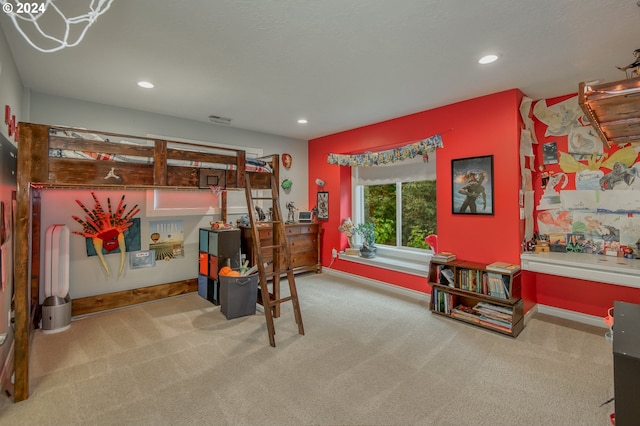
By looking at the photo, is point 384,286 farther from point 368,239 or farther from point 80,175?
point 80,175

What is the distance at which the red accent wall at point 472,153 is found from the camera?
3191mm

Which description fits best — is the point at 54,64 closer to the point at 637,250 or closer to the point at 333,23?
the point at 333,23

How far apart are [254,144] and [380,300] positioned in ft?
10.7

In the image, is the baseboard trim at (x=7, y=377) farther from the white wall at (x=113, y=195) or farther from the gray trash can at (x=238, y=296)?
the gray trash can at (x=238, y=296)

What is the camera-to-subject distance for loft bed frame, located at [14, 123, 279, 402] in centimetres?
204

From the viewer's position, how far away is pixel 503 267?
10.1 feet

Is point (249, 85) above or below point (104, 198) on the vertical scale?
above

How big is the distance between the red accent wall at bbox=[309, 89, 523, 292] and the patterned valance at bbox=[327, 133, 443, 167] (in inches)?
4.0

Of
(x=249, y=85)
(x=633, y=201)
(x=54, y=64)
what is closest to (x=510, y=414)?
(x=633, y=201)

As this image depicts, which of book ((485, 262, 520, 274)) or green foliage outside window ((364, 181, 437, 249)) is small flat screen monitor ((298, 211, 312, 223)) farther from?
book ((485, 262, 520, 274))

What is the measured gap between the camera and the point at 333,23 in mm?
2016

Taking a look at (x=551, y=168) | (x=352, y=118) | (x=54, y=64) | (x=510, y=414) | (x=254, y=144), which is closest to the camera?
(x=510, y=414)

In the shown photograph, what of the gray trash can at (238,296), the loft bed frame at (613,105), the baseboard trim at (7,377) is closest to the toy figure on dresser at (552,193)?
the loft bed frame at (613,105)

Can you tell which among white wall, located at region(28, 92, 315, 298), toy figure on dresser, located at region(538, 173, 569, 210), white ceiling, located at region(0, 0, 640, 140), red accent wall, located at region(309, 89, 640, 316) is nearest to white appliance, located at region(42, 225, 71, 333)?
white wall, located at region(28, 92, 315, 298)
